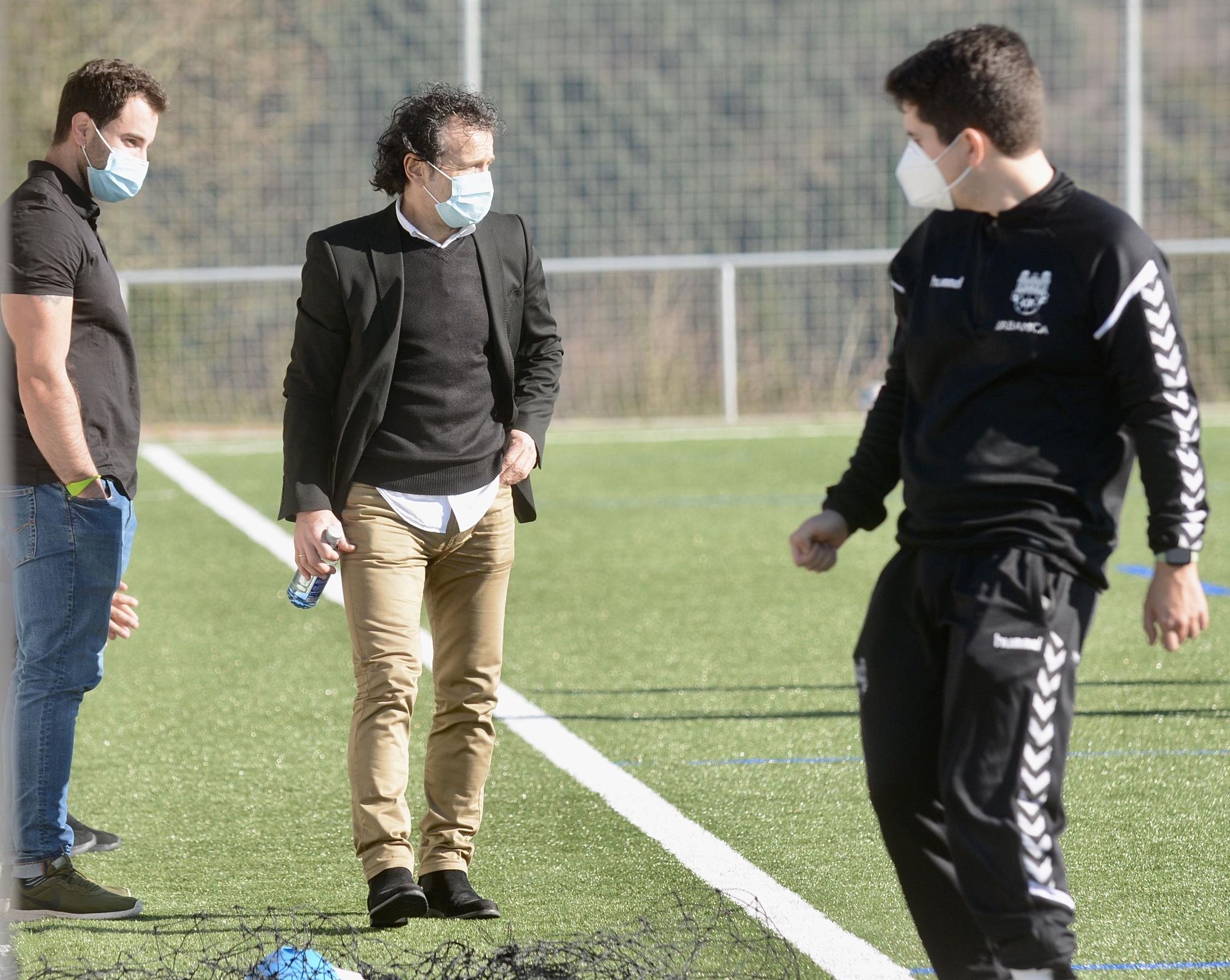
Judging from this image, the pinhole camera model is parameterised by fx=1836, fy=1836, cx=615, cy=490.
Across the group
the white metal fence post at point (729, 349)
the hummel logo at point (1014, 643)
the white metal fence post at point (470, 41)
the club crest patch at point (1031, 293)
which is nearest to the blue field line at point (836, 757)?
the hummel logo at point (1014, 643)

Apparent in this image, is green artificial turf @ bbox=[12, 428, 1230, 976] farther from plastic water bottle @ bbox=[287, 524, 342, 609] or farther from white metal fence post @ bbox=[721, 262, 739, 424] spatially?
white metal fence post @ bbox=[721, 262, 739, 424]

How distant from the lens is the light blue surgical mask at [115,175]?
4.34m

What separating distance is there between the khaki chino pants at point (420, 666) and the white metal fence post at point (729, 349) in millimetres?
15736

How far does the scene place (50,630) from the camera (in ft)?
14.3

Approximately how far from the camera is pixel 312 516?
13.8 ft

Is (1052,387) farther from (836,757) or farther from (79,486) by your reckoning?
(836,757)

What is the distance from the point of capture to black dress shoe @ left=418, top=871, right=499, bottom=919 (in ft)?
13.8

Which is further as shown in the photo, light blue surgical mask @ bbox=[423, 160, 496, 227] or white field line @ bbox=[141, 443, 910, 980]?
light blue surgical mask @ bbox=[423, 160, 496, 227]

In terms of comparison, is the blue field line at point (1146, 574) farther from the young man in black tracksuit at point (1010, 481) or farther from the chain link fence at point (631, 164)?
the chain link fence at point (631, 164)

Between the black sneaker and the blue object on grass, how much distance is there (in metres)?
1.57

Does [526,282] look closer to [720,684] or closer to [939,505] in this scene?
[939,505]

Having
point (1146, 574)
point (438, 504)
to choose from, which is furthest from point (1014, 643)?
point (1146, 574)

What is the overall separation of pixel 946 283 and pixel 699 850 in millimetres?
2012

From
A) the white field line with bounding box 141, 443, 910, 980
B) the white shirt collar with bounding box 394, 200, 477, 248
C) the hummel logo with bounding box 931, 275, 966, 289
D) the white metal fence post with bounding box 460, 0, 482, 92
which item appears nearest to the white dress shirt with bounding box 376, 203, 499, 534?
the white shirt collar with bounding box 394, 200, 477, 248
